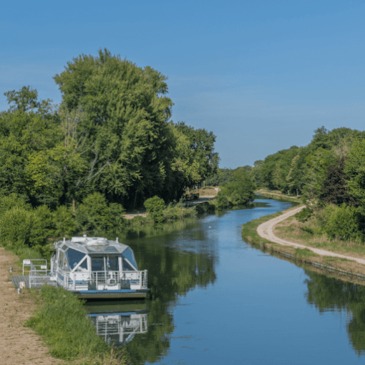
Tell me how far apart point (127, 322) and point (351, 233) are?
28.2 meters

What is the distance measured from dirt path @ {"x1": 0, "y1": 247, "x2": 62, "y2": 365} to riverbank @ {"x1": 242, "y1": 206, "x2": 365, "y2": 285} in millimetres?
21831

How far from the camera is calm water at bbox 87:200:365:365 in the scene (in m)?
25.7

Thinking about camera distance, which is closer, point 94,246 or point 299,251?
point 94,246

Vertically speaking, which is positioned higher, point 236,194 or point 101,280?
point 236,194

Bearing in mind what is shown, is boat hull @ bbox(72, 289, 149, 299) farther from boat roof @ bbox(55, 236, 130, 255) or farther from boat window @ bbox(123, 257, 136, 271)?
Answer: boat roof @ bbox(55, 236, 130, 255)

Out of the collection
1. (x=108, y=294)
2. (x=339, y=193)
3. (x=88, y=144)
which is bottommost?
(x=108, y=294)

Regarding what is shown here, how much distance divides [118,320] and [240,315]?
20.2 ft

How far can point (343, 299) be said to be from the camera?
36750mm

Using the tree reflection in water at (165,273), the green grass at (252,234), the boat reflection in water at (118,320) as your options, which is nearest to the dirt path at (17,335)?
the boat reflection in water at (118,320)

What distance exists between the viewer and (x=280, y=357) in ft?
82.4

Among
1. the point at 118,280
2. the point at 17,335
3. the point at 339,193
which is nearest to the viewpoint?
the point at 17,335

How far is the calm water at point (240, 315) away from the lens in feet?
84.3

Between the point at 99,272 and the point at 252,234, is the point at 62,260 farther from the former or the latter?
the point at 252,234

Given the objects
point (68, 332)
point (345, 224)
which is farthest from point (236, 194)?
point (68, 332)
